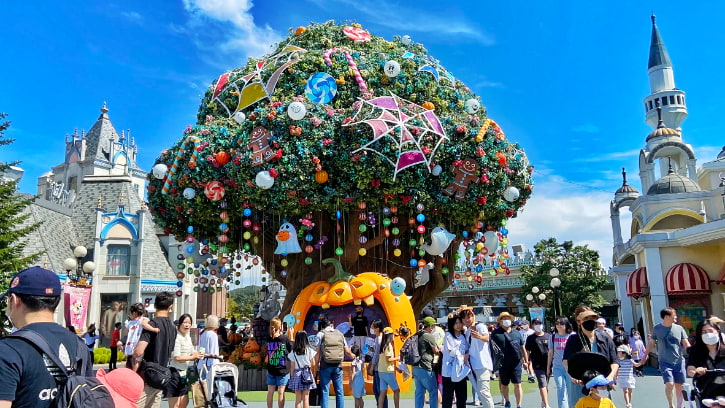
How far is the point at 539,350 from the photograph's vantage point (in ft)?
33.4

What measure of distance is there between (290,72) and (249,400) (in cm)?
956

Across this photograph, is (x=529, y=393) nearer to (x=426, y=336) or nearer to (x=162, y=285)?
(x=426, y=336)

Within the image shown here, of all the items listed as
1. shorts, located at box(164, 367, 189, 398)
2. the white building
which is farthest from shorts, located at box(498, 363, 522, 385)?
the white building

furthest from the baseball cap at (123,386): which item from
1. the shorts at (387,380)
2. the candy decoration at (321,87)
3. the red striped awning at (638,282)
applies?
the red striped awning at (638,282)

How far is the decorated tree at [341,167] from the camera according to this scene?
14.9m

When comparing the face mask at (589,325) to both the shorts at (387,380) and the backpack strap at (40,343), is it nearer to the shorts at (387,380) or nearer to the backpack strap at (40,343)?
the shorts at (387,380)

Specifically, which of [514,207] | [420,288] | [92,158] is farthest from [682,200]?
[92,158]

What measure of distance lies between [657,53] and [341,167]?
4672 cm

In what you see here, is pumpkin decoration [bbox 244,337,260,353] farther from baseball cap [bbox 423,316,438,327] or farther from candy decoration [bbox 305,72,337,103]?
baseball cap [bbox 423,316,438,327]

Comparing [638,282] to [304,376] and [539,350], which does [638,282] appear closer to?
[539,350]

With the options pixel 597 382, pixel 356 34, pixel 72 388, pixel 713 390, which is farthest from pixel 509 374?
pixel 356 34

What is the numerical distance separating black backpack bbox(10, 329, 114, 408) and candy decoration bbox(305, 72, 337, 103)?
13.8m

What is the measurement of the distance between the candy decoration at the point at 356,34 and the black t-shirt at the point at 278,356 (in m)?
12.6

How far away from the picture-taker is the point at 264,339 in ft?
54.2
